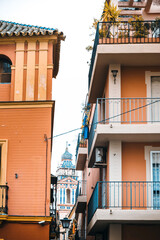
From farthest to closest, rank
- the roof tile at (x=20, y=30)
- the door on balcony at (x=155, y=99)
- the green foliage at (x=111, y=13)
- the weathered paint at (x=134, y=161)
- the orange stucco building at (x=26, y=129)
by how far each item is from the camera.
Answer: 1. the roof tile at (x=20, y=30)
2. the green foliage at (x=111, y=13)
3. the door on balcony at (x=155, y=99)
4. the orange stucco building at (x=26, y=129)
5. the weathered paint at (x=134, y=161)

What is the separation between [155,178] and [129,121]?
6.72 ft

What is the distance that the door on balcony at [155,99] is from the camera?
20.1 meters

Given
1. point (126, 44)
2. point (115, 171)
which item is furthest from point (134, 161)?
point (126, 44)

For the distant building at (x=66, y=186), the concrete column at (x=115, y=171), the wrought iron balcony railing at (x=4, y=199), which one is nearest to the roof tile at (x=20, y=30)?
the concrete column at (x=115, y=171)

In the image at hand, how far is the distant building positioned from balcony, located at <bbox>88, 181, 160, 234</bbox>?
68904 millimetres

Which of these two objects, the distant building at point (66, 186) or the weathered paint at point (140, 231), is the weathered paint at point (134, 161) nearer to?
the weathered paint at point (140, 231)

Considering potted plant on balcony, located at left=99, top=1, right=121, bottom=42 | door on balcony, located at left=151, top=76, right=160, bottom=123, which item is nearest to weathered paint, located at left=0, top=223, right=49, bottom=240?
door on balcony, located at left=151, top=76, right=160, bottom=123

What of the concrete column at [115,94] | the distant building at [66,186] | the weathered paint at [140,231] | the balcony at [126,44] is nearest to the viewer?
the weathered paint at [140,231]

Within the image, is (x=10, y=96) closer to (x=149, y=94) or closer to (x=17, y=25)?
(x=17, y=25)

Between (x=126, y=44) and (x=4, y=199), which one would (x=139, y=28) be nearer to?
(x=126, y=44)

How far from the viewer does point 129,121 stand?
19.4m

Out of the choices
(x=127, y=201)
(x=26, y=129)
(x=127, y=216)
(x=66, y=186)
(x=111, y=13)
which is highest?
(x=111, y=13)

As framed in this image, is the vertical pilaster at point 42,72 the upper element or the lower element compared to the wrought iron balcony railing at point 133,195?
upper

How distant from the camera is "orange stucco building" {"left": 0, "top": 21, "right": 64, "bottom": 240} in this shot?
19.9 m
